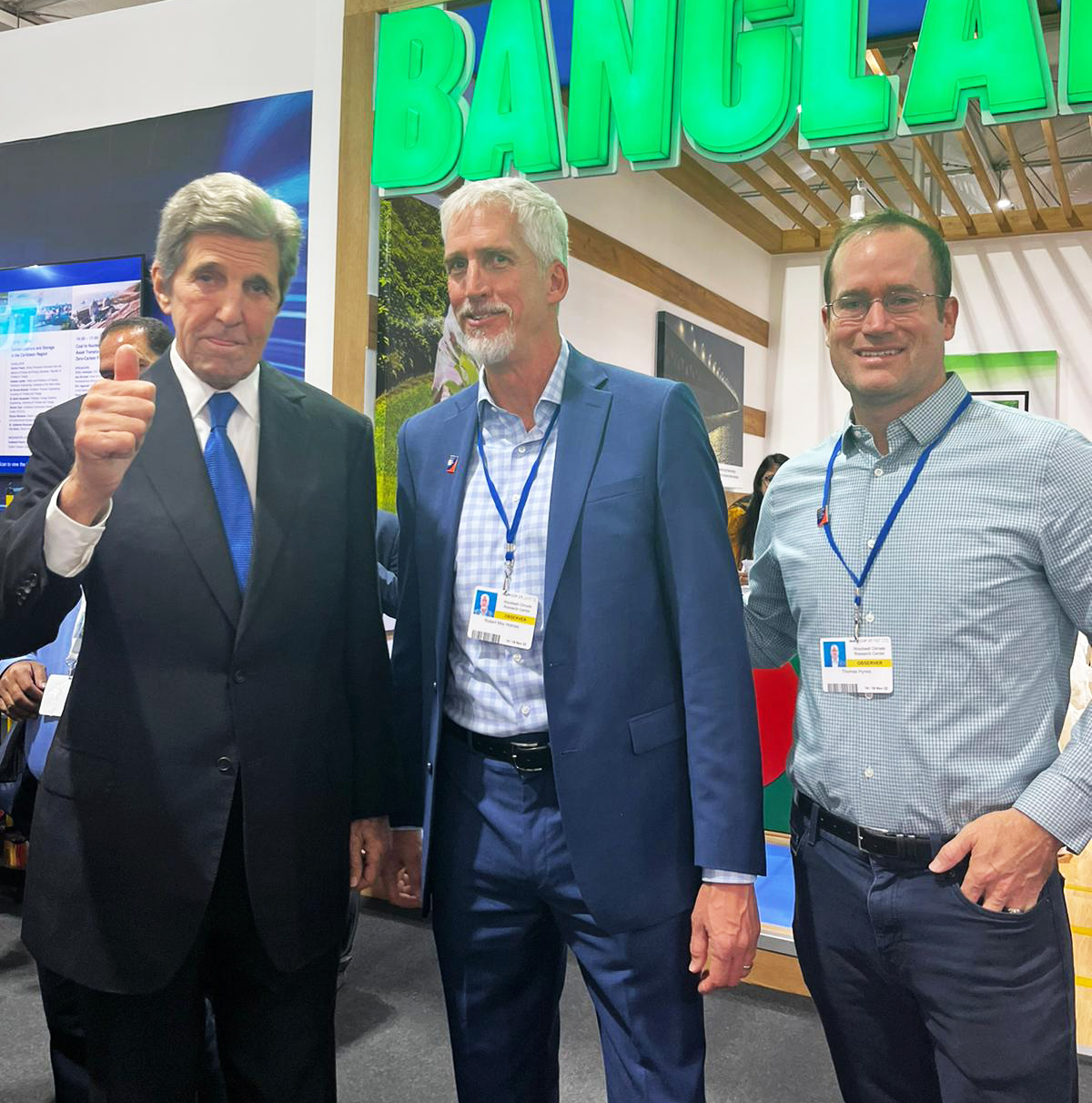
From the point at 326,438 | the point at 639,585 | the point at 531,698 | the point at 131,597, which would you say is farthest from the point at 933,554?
the point at 131,597

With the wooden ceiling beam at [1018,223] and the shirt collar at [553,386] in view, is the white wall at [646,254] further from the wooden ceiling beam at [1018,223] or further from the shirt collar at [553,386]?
the shirt collar at [553,386]

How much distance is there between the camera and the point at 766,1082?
2732mm

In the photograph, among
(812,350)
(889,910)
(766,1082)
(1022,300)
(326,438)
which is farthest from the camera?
(812,350)

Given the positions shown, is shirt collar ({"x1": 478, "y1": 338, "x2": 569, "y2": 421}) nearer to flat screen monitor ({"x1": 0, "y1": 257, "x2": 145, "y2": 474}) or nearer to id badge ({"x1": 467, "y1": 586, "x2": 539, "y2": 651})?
id badge ({"x1": 467, "y1": 586, "x2": 539, "y2": 651})

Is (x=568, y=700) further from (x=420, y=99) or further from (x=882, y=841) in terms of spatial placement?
(x=420, y=99)


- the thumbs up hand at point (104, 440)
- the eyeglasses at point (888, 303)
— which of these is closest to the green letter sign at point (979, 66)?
the eyeglasses at point (888, 303)

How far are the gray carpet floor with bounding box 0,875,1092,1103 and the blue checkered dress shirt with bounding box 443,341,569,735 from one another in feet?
4.94

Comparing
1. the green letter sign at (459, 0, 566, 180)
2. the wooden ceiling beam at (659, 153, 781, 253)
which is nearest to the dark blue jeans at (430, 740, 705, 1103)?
the green letter sign at (459, 0, 566, 180)

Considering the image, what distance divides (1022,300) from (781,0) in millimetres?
5669

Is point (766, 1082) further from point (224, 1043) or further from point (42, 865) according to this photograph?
point (42, 865)

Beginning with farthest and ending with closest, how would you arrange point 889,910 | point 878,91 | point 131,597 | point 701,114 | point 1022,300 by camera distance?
point 1022,300 < point 701,114 < point 878,91 < point 889,910 < point 131,597

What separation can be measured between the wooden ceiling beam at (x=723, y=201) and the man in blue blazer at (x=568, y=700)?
4.96 meters

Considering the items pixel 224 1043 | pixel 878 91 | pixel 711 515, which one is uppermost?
pixel 878 91

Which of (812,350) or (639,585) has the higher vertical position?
(812,350)
